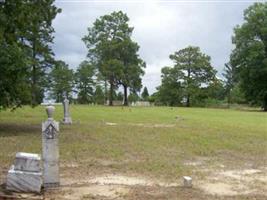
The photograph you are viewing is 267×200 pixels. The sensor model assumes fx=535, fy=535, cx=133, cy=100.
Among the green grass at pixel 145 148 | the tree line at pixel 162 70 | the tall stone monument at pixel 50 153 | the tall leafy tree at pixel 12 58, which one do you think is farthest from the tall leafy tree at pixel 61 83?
the tall stone monument at pixel 50 153

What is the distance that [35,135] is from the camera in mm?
19000

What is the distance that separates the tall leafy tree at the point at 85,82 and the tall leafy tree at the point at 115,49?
6.13 m

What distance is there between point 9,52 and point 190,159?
311 inches

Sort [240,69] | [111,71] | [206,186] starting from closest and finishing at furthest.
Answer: [206,186] → [240,69] → [111,71]

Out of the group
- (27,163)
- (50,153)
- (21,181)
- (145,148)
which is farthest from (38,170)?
(145,148)

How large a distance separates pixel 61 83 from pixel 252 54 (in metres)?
35.2

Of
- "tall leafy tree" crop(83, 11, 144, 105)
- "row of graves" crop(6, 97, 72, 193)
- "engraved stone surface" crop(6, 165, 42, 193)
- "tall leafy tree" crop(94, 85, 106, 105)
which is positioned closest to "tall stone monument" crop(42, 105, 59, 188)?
"row of graves" crop(6, 97, 72, 193)

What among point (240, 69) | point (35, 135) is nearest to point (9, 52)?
point (35, 135)

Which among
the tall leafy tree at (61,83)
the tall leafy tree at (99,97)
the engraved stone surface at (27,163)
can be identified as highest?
the tall leafy tree at (61,83)

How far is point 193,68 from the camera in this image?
81.8 metres

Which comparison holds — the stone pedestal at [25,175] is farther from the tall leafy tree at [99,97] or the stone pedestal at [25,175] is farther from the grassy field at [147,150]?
the tall leafy tree at [99,97]

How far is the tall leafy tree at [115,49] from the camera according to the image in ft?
245

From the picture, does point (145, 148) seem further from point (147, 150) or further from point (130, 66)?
point (130, 66)

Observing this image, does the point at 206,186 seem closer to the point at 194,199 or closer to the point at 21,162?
the point at 194,199
